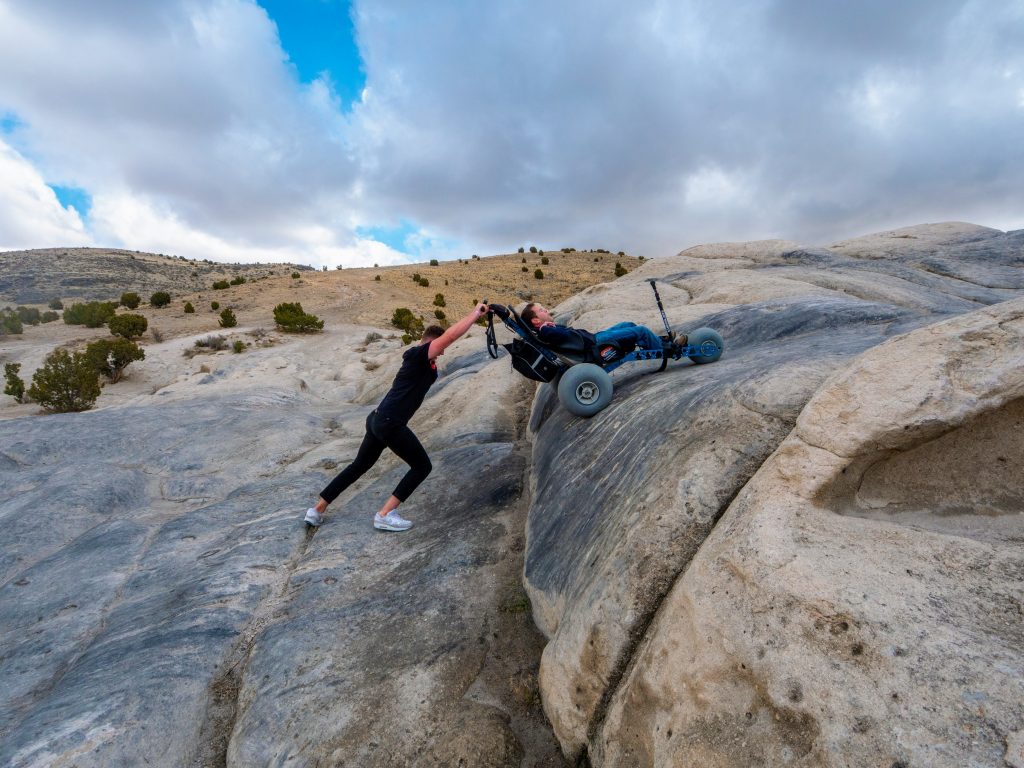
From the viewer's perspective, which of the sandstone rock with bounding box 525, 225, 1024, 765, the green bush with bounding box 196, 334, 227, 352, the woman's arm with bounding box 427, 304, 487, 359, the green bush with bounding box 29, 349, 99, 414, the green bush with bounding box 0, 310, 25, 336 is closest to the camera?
the sandstone rock with bounding box 525, 225, 1024, 765

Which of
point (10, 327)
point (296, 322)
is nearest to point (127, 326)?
point (296, 322)

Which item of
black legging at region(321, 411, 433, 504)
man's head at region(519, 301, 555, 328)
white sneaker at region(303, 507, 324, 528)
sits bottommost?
white sneaker at region(303, 507, 324, 528)

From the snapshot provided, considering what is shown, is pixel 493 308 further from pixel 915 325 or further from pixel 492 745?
pixel 915 325

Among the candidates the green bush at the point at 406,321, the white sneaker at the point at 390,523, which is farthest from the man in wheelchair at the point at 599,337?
the green bush at the point at 406,321

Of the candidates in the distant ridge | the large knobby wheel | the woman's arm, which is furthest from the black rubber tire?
the distant ridge

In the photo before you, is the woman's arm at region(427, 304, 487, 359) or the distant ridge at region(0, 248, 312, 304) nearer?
the woman's arm at region(427, 304, 487, 359)

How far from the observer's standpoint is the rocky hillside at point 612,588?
231 cm

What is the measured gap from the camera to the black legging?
6195mm

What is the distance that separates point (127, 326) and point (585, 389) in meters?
31.3

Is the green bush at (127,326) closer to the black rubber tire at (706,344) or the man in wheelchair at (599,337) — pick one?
the man in wheelchair at (599,337)

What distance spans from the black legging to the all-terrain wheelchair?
5.45 ft

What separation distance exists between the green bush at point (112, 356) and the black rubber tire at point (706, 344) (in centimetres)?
2499

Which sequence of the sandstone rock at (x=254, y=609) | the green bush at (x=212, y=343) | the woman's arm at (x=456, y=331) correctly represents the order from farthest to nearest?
the green bush at (x=212, y=343), the woman's arm at (x=456, y=331), the sandstone rock at (x=254, y=609)

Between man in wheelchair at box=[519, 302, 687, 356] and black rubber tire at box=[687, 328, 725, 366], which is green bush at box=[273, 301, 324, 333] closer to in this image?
man in wheelchair at box=[519, 302, 687, 356]
